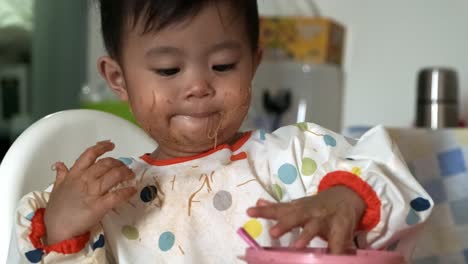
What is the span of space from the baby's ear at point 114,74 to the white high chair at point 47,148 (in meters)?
0.10

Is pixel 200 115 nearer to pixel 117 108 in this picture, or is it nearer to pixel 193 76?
pixel 193 76

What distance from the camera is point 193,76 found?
67 centimetres

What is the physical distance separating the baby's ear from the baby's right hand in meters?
0.11

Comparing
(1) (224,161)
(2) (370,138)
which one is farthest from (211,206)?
(2) (370,138)

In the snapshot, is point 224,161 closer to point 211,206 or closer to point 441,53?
point 211,206

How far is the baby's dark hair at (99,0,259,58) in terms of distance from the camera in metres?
0.68

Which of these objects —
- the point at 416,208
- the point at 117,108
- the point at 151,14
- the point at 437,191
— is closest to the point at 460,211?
the point at 437,191

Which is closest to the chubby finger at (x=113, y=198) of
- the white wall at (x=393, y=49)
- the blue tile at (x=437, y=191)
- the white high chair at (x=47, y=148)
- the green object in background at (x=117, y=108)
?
the white high chair at (x=47, y=148)

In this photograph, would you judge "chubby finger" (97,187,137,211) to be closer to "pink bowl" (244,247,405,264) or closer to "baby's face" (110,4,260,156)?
"baby's face" (110,4,260,156)

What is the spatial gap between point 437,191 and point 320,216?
20.3 inches

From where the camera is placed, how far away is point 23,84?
6.07 ft

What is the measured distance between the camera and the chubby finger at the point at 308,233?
53 centimetres

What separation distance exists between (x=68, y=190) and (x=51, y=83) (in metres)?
1.21

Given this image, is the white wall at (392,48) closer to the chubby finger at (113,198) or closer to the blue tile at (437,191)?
the blue tile at (437,191)
